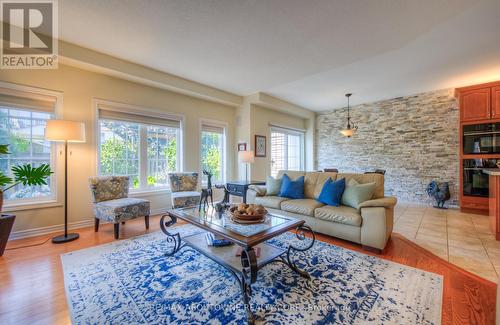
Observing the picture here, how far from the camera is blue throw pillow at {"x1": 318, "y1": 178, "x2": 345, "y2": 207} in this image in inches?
120

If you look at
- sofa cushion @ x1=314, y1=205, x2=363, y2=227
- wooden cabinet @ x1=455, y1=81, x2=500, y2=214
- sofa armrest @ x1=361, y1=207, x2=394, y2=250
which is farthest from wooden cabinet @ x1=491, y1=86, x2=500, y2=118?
sofa cushion @ x1=314, y1=205, x2=363, y2=227

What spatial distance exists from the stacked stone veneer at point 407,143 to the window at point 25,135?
651 cm

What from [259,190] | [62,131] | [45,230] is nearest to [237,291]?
[259,190]

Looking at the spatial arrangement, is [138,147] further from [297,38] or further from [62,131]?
[297,38]

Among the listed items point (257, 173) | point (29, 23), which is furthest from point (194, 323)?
point (257, 173)

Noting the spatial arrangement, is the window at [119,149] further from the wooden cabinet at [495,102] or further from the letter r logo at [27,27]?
the wooden cabinet at [495,102]

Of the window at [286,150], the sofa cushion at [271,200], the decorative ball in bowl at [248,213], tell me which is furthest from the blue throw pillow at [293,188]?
the window at [286,150]

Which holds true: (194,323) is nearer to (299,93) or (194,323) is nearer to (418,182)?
(299,93)

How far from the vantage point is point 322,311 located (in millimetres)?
1528

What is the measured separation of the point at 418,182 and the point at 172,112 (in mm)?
6109

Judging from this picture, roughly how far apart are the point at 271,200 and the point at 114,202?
Answer: 2427 mm

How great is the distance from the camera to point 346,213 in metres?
2.67

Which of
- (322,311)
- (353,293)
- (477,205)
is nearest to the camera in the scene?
(322,311)

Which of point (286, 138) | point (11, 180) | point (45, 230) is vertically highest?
point (286, 138)
